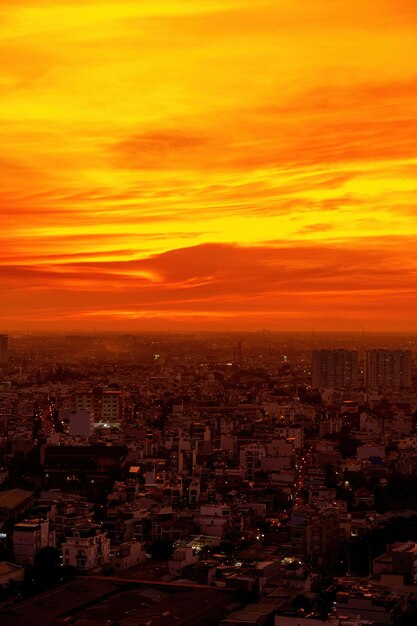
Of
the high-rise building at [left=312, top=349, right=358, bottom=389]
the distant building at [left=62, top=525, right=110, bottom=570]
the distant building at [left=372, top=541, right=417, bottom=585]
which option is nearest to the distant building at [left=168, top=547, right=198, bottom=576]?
the distant building at [left=62, top=525, right=110, bottom=570]

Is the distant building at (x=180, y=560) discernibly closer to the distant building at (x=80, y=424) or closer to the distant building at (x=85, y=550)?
the distant building at (x=85, y=550)

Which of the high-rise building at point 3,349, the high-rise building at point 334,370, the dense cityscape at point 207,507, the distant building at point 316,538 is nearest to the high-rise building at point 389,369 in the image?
the high-rise building at point 334,370

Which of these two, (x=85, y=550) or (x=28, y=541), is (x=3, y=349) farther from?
(x=85, y=550)

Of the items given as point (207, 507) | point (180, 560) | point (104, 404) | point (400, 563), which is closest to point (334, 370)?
point (104, 404)

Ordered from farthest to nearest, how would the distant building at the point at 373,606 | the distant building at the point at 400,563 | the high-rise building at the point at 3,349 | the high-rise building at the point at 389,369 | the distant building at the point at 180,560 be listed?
1. the high-rise building at the point at 3,349
2. the high-rise building at the point at 389,369
3. the distant building at the point at 180,560
4. the distant building at the point at 400,563
5. the distant building at the point at 373,606

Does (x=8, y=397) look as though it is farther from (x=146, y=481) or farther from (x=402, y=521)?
(x=402, y=521)

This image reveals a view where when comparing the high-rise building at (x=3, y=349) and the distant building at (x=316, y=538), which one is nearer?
the distant building at (x=316, y=538)
